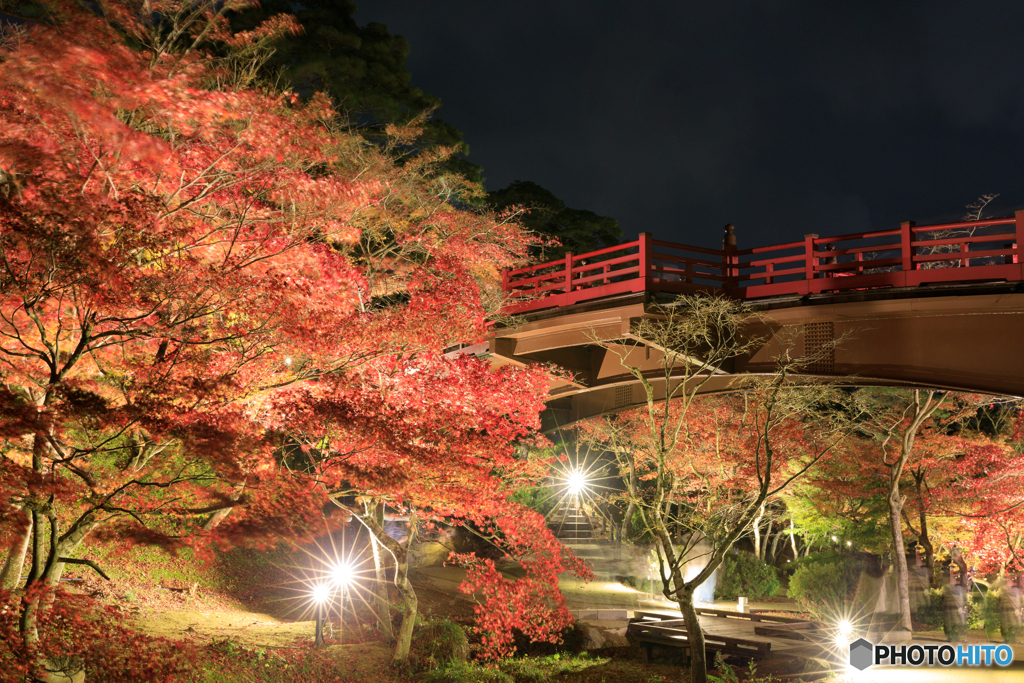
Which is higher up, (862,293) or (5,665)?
(862,293)

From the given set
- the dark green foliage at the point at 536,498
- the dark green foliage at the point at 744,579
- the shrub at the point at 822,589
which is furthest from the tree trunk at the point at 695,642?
the dark green foliage at the point at 744,579

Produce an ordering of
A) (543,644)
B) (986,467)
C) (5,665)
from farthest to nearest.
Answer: (986,467) → (543,644) → (5,665)

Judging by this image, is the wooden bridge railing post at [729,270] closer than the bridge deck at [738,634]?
Yes

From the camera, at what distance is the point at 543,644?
52.7 ft

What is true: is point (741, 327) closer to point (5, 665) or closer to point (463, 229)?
point (463, 229)

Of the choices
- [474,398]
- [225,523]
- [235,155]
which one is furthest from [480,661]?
[235,155]

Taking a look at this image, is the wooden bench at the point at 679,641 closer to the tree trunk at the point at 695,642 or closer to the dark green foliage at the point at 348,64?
the tree trunk at the point at 695,642

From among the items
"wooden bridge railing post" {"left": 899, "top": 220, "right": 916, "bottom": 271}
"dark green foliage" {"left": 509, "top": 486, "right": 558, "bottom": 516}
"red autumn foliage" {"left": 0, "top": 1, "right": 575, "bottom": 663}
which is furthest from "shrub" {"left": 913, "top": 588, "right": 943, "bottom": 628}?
"wooden bridge railing post" {"left": 899, "top": 220, "right": 916, "bottom": 271}

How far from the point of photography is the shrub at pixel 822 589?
71.7 feet

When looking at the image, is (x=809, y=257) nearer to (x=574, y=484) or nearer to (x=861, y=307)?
(x=861, y=307)

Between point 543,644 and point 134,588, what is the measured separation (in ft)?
30.1

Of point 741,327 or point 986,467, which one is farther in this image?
point 986,467

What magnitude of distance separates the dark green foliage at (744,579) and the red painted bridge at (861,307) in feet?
55.1

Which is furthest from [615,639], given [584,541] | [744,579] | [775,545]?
[775,545]
